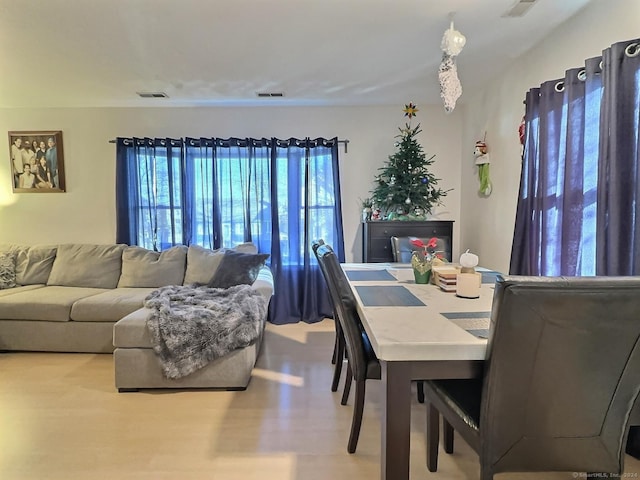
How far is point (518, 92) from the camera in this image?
9.58 ft

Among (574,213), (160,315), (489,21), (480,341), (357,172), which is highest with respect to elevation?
(489,21)

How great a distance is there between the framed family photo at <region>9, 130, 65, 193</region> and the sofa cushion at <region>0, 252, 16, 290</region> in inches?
32.8

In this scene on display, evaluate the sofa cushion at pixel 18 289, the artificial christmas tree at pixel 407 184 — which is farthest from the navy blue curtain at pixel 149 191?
the artificial christmas tree at pixel 407 184

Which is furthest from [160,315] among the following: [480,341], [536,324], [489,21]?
[489,21]

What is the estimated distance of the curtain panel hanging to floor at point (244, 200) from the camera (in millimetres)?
4055

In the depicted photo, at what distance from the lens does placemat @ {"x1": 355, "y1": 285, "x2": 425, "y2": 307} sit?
5.46 ft

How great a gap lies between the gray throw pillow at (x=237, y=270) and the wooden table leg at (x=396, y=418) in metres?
2.18

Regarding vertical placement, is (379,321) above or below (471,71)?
below

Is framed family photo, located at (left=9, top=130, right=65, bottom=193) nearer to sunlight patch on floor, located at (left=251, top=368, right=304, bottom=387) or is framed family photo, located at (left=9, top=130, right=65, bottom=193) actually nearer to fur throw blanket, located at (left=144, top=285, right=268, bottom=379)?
fur throw blanket, located at (left=144, top=285, right=268, bottom=379)

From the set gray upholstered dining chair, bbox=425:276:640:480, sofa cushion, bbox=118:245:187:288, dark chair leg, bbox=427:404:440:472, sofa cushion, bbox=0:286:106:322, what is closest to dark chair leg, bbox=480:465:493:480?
gray upholstered dining chair, bbox=425:276:640:480

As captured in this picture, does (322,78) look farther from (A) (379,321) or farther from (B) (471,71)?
(A) (379,321)

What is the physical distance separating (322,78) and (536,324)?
2.88 m

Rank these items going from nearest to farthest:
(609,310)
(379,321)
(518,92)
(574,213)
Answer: (609,310)
(379,321)
(574,213)
(518,92)

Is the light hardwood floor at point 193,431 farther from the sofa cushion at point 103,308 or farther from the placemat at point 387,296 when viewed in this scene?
the placemat at point 387,296
